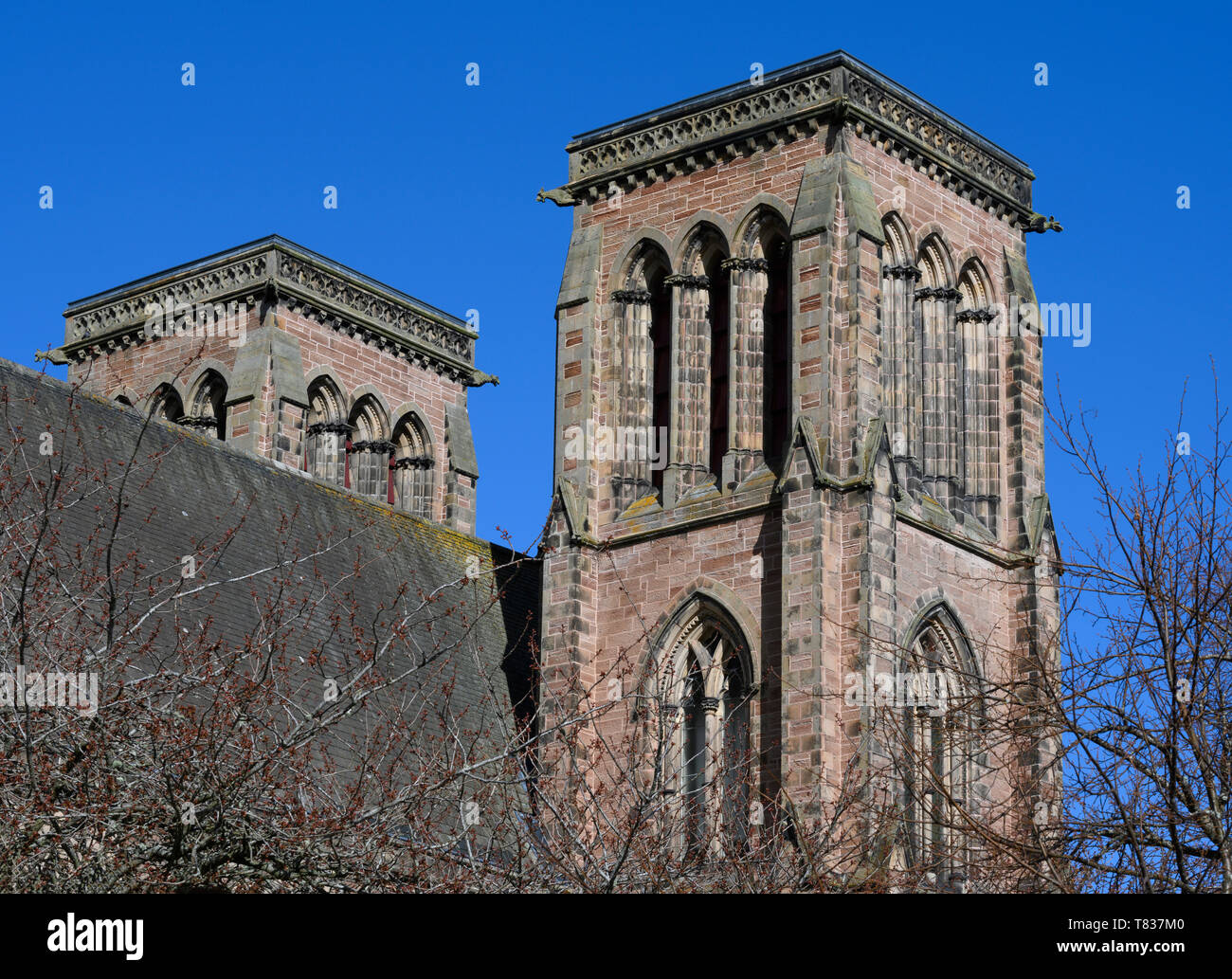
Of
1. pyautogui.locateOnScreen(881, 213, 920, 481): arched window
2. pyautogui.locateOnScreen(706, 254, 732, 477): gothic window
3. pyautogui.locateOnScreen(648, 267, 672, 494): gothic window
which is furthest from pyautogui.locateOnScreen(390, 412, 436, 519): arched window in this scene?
pyautogui.locateOnScreen(881, 213, 920, 481): arched window

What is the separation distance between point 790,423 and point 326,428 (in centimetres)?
1321

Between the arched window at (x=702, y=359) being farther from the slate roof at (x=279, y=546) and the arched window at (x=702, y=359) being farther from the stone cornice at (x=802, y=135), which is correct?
the slate roof at (x=279, y=546)

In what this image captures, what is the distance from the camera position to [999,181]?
120ft

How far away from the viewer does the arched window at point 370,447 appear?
145ft

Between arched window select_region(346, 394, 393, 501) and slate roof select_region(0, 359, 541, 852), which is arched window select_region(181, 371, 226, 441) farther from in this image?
slate roof select_region(0, 359, 541, 852)

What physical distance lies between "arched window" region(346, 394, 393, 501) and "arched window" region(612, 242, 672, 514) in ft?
31.9

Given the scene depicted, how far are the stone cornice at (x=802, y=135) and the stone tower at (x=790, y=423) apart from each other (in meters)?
0.04

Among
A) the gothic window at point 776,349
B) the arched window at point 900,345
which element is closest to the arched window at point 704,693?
the gothic window at point 776,349

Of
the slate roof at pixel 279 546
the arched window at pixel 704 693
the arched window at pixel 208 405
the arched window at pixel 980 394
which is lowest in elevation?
the arched window at pixel 704 693

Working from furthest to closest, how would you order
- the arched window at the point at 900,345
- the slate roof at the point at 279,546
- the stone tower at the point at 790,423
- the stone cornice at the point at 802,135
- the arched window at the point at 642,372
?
the arched window at the point at 642,372 < the stone cornice at the point at 802,135 < the arched window at the point at 900,345 < the stone tower at the point at 790,423 < the slate roof at the point at 279,546

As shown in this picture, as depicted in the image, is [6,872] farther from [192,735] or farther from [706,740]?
[706,740]

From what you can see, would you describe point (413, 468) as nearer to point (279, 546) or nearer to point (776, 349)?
point (279, 546)

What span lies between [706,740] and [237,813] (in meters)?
18.2
